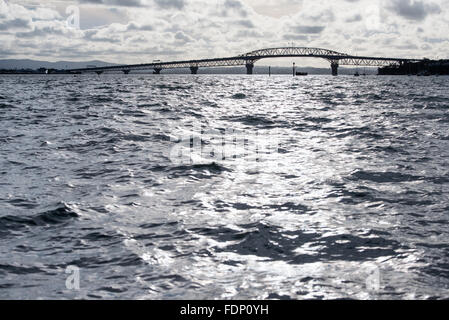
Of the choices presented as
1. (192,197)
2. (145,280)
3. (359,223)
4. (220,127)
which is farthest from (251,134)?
(145,280)

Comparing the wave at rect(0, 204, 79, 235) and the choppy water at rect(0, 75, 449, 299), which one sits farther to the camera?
the wave at rect(0, 204, 79, 235)

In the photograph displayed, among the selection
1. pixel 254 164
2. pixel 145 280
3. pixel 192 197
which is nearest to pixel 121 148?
pixel 254 164

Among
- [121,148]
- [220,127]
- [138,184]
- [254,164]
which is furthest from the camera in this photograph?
[220,127]

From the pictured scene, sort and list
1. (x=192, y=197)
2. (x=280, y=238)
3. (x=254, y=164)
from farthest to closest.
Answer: (x=254, y=164) < (x=192, y=197) < (x=280, y=238)

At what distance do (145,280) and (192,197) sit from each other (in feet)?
17.1

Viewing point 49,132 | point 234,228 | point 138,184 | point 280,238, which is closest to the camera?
point 280,238

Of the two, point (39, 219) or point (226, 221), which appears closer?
point (226, 221)

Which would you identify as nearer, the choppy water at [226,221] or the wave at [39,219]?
the choppy water at [226,221]

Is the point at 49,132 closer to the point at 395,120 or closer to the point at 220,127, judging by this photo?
the point at 220,127

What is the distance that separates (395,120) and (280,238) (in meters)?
25.8

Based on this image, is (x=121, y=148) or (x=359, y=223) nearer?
(x=359, y=223)
